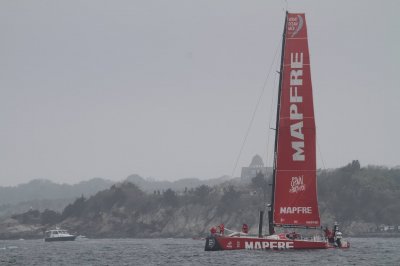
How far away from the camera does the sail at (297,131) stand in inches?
2172

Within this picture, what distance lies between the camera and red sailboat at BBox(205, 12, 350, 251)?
55156 mm

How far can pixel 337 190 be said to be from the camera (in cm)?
15825

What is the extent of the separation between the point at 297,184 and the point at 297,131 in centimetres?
395

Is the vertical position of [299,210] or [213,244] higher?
[299,210]

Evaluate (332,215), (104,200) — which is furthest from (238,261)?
(104,200)

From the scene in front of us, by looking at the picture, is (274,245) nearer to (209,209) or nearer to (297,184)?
(297,184)

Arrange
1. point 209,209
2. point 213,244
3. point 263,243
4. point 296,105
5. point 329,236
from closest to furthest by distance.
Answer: point 263,243 → point 296,105 → point 213,244 → point 329,236 → point 209,209

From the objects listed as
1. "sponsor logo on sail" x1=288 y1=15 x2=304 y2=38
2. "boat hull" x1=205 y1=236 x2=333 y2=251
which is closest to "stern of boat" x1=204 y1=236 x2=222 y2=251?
"boat hull" x1=205 y1=236 x2=333 y2=251

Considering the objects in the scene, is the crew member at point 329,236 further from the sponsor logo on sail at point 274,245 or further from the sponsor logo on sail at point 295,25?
the sponsor logo on sail at point 295,25

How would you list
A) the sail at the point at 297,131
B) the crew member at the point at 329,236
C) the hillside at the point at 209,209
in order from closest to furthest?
the sail at the point at 297,131
the crew member at the point at 329,236
the hillside at the point at 209,209

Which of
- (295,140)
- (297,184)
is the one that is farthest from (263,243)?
(295,140)

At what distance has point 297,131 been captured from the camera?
181 feet

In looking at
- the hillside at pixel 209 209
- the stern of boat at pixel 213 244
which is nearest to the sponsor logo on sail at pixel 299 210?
the stern of boat at pixel 213 244

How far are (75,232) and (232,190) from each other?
123 ft
